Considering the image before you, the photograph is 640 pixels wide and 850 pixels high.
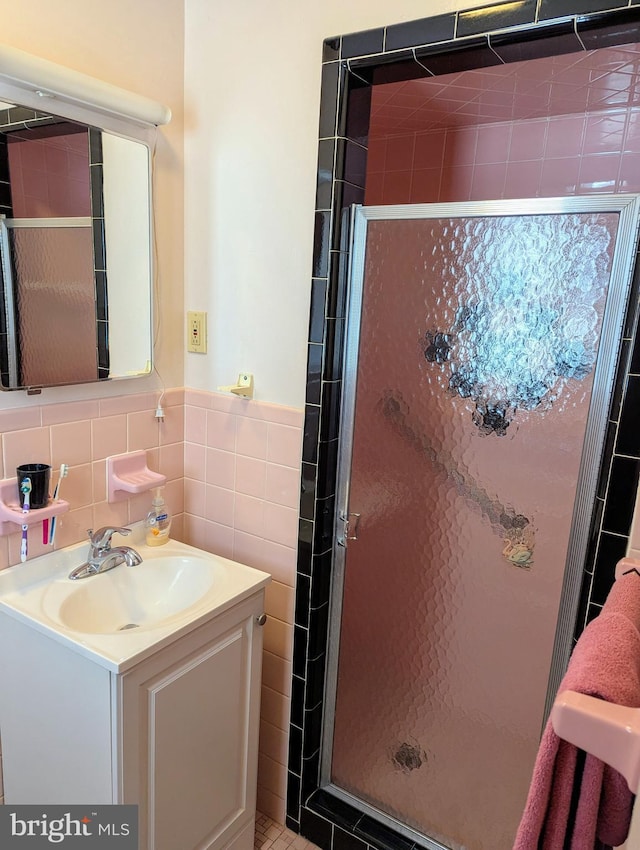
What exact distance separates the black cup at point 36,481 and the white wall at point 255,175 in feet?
1.80

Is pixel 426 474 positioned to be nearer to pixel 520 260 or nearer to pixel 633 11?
pixel 520 260

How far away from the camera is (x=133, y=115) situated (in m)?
1.42

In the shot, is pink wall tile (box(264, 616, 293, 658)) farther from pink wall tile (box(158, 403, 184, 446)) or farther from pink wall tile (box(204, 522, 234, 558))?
pink wall tile (box(158, 403, 184, 446))

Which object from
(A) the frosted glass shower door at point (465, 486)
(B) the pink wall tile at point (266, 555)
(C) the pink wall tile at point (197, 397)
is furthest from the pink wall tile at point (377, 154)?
(B) the pink wall tile at point (266, 555)

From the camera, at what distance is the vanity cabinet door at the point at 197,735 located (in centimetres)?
126

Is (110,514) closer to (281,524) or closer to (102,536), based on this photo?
(102,536)

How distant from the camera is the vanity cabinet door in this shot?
1.26 meters

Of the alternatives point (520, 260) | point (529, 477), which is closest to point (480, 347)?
point (520, 260)

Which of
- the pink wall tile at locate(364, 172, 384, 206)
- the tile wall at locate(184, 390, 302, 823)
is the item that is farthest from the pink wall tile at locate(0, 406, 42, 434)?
the pink wall tile at locate(364, 172, 384, 206)

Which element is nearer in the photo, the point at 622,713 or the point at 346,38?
the point at 622,713

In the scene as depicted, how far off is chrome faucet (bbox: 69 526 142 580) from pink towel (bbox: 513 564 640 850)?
1.11 m

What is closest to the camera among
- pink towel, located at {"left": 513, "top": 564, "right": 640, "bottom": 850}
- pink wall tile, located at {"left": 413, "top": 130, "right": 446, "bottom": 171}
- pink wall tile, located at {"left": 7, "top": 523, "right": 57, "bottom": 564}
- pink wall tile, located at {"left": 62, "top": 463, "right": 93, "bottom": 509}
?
pink towel, located at {"left": 513, "top": 564, "right": 640, "bottom": 850}

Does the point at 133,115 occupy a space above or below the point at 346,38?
below

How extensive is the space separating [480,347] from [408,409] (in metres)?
0.24
